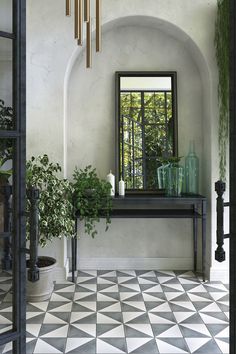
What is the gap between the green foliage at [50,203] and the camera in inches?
146

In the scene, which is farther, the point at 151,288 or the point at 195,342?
the point at 151,288

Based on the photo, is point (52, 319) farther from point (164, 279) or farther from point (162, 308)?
point (164, 279)

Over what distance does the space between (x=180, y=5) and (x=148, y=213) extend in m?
2.15

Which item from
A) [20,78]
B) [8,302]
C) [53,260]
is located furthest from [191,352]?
[20,78]

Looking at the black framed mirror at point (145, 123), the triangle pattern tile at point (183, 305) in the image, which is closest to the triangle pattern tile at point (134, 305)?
the triangle pattern tile at point (183, 305)

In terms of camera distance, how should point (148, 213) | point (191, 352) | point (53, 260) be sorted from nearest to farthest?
point (191, 352)
point (53, 260)
point (148, 213)

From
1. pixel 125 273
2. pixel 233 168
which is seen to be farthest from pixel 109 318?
pixel 233 168

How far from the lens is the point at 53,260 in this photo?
403 cm

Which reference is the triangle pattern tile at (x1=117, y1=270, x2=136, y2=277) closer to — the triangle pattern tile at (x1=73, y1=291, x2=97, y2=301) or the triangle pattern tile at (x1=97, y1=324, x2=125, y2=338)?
the triangle pattern tile at (x1=73, y1=291, x2=97, y2=301)

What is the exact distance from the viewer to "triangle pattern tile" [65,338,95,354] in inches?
107

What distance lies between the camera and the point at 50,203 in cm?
374

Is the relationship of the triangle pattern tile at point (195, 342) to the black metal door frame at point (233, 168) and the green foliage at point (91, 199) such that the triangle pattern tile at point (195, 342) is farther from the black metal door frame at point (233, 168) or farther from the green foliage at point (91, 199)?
the green foliage at point (91, 199)

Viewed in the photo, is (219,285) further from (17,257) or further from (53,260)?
(17,257)

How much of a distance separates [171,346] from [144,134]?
7.89 ft
